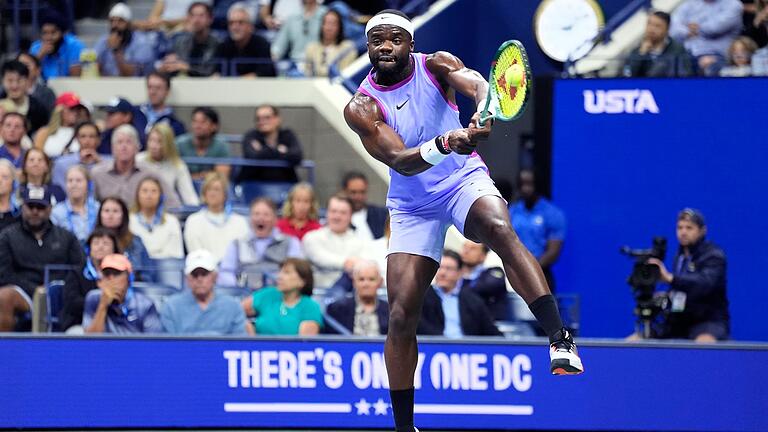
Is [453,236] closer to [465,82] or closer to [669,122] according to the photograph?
[669,122]

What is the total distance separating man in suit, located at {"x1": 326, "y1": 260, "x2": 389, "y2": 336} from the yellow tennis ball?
146 inches

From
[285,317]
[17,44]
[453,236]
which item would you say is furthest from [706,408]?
[17,44]

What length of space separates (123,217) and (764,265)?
4.92m

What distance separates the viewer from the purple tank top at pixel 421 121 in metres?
7.65

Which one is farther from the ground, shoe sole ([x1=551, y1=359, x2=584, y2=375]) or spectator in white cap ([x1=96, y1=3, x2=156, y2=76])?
spectator in white cap ([x1=96, y1=3, x2=156, y2=76])

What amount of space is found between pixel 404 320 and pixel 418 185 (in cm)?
71

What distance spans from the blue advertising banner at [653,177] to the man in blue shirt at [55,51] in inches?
229

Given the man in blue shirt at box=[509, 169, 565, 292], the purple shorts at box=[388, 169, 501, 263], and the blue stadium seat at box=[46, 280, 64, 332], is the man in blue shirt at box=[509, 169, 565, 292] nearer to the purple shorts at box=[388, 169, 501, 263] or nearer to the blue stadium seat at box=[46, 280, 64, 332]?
the blue stadium seat at box=[46, 280, 64, 332]

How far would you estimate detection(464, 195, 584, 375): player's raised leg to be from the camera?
7.25 meters

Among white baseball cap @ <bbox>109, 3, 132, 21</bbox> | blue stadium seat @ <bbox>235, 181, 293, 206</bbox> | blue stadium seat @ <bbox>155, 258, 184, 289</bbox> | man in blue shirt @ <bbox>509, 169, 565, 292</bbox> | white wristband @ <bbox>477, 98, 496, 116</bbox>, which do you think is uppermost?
white baseball cap @ <bbox>109, 3, 132, 21</bbox>

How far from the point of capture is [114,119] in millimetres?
13281

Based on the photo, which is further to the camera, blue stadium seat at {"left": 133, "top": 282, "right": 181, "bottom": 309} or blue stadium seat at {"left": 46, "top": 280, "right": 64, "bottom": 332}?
blue stadium seat at {"left": 133, "top": 282, "right": 181, "bottom": 309}

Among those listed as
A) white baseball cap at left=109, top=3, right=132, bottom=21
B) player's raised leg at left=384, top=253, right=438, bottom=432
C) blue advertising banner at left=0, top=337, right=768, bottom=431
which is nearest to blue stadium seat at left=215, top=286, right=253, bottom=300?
blue advertising banner at left=0, top=337, right=768, bottom=431

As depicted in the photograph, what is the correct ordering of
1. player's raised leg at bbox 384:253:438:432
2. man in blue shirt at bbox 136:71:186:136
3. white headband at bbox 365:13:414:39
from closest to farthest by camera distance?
white headband at bbox 365:13:414:39 → player's raised leg at bbox 384:253:438:432 → man in blue shirt at bbox 136:71:186:136
